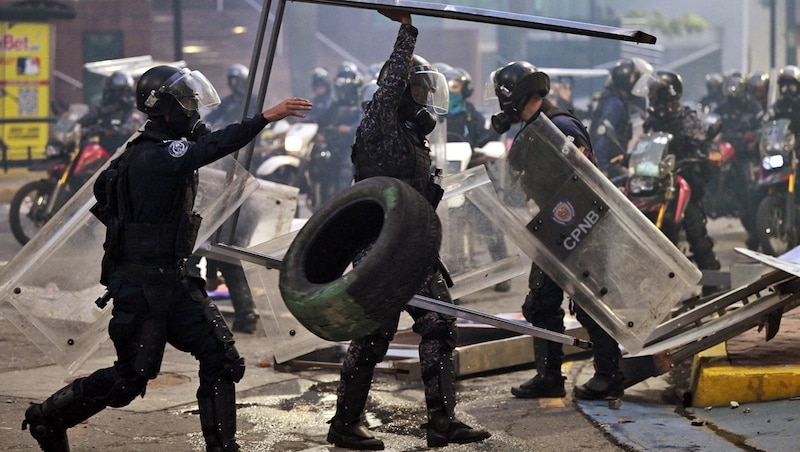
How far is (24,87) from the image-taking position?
2161cm

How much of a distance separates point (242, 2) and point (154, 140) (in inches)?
1016

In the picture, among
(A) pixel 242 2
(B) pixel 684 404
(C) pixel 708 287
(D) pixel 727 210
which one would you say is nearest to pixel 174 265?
(B) pixel 684 404

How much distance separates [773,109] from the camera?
14492 mm

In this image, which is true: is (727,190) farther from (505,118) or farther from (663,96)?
(505,118)

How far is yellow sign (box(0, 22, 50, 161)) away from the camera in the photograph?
21.2 meters

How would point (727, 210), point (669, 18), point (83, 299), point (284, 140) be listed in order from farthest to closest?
point (669, 18) → point (284, 140) → point (727, 210) → point (83, 299)

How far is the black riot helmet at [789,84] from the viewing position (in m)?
14.0

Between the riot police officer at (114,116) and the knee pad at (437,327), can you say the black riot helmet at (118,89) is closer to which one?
the riot police officer at (114,116)

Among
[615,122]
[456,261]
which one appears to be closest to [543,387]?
[456,261]

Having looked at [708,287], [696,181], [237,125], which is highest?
[237,125]

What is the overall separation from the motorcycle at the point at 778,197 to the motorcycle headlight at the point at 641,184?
254cm

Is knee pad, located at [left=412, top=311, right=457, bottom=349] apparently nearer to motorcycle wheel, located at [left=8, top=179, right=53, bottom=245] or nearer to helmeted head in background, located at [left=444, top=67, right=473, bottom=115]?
helmeted head in background, located at [left=444, top=67, right=473, bottom=115]

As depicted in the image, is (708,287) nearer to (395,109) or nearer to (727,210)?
(727,210)

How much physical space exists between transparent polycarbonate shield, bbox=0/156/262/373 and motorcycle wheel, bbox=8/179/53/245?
7023mm
